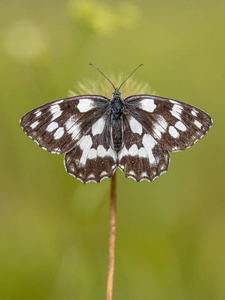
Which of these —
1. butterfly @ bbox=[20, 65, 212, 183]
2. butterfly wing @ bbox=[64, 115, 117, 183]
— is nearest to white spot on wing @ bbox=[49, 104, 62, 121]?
butterfly @ bbox=[20, 65, 212, 183]

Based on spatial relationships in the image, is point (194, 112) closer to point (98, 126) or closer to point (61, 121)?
point (98, 126)

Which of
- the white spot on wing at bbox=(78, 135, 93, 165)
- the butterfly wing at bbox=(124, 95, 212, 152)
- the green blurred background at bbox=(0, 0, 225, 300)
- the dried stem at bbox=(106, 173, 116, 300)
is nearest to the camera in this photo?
the dried stem at bbox=(106, 173, 116, 300)

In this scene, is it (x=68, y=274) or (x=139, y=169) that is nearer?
(x=139, y=169)

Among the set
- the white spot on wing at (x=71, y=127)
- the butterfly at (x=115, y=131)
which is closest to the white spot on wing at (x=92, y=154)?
the butterfly at (x=115, y=131)

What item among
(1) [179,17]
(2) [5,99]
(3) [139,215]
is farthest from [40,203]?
(1) [179,17]

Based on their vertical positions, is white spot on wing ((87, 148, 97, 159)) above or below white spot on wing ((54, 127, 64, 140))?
below

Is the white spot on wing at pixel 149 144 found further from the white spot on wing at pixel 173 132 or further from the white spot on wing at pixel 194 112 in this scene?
the white spot on wing at pixel 194 112

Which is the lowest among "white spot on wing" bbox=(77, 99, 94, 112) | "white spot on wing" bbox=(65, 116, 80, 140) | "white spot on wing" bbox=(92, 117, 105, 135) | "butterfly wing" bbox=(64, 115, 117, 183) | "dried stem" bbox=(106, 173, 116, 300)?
"dried stem" bbox=(106, 173, 116, 300)

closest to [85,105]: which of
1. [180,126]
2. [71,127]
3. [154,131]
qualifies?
[71,127]

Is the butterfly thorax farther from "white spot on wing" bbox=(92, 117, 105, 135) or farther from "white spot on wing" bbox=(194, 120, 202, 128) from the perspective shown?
"white spot on wing" bbox=(194, 120, 202, 128)

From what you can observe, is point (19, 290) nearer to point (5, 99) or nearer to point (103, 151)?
point (103, 151)
